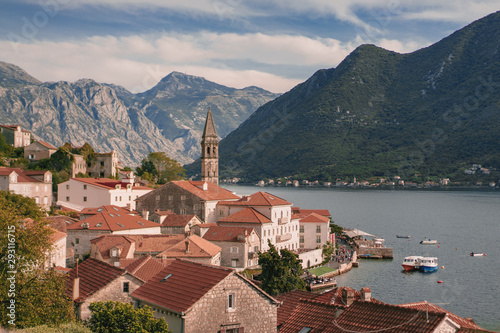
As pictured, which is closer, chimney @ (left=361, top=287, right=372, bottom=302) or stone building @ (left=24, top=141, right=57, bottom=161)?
chimney @ (left=361, top=287, right=372, bottom=302)

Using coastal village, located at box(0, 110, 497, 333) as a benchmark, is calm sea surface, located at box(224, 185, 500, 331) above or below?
below

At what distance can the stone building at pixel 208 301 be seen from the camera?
22500mm

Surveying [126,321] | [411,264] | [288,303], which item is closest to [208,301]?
[126,321]

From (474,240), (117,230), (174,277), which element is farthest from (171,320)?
(474,240)

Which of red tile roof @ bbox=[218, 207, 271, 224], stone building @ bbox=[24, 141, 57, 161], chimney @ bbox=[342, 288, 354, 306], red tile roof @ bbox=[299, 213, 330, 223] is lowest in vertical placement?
red tile roof @ bbox=[299, 213, 330, 223]

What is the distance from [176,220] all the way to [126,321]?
5337 cm

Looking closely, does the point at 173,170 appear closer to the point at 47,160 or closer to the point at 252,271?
the point at 47,160

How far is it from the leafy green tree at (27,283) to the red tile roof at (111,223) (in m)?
35.0

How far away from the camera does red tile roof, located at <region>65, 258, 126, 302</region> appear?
30.1 meters

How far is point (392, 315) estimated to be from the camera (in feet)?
72.6

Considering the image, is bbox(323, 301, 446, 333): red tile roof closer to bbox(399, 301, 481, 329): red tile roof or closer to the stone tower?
bbox(399, 301, 481, 329): red tile roof

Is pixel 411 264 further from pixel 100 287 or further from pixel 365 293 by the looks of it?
pixel 100 287

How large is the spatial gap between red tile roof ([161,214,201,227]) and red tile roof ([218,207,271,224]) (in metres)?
4.61

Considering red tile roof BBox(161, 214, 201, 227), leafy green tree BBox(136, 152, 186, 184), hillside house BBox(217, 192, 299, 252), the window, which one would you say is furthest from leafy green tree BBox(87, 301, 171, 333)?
leafy green tree BBox(136, 152, 186, 184)
